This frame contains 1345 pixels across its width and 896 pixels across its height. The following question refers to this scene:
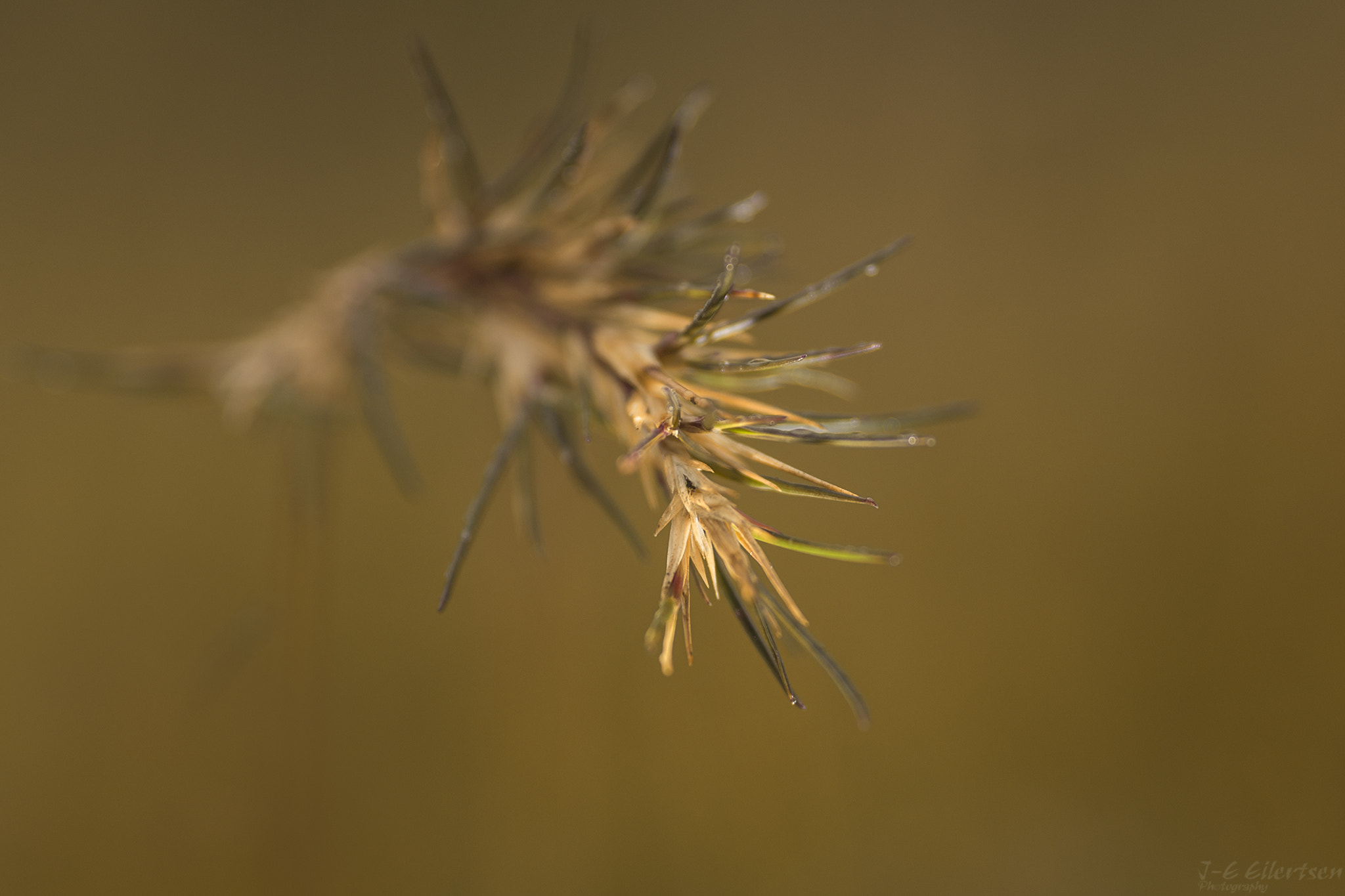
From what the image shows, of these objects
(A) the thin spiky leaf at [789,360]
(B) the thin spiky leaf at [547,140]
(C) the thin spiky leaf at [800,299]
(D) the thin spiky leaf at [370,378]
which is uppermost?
(B) the thin spiky leaf at [547,140]

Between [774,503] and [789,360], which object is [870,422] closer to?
[789,360]

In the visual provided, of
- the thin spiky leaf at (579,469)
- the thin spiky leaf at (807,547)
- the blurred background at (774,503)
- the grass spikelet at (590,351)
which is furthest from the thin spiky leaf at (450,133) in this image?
the blurred background at (774,503)

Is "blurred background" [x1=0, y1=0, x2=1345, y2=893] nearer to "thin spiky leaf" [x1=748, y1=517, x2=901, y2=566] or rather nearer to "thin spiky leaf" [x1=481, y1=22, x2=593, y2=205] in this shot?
"thin spiky leaf" [x1=481, y1=22, x2=593, y2=205]

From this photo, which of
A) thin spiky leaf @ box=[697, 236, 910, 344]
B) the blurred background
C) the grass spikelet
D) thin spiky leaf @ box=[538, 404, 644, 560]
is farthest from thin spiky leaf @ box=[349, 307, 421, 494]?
the blurred background

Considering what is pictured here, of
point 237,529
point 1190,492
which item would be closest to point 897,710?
point 1190,492

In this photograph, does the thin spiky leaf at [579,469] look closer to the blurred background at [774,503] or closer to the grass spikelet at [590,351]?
the grass spikelet at [590,351]

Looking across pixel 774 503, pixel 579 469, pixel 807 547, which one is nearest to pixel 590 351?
pixel 579 469
